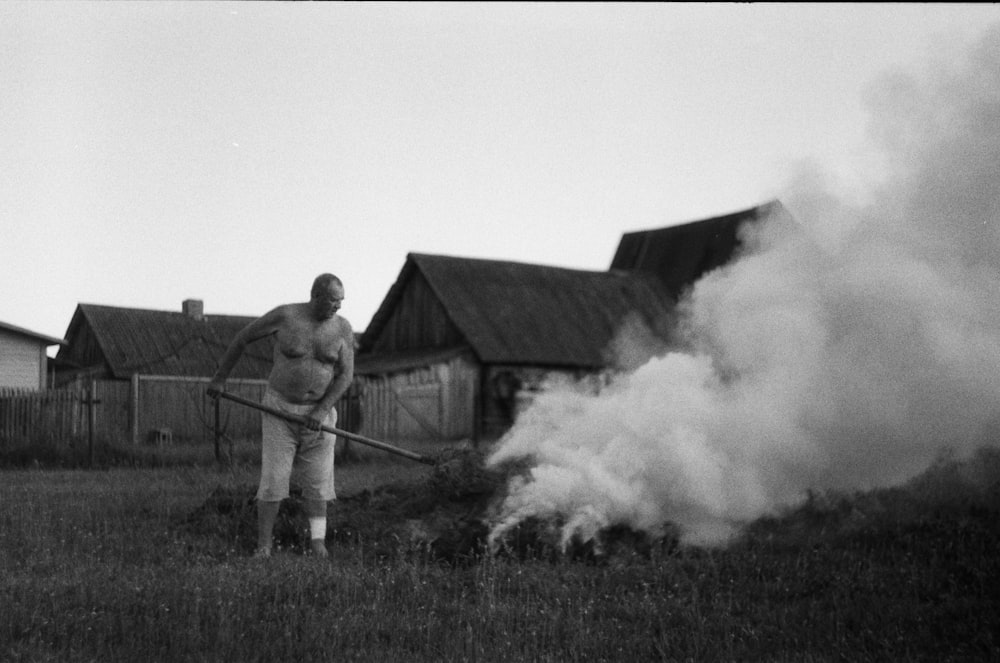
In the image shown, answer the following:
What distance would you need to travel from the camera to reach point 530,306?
107 feet

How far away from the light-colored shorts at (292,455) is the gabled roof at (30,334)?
25.0 metres

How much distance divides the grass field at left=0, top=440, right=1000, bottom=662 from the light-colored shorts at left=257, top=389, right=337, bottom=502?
22.4 inches

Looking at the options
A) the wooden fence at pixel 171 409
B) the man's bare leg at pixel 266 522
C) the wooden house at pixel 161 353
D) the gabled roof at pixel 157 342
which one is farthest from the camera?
the gabled roof at pixel 157 342

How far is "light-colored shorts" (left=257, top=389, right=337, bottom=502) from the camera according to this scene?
33.3 feet

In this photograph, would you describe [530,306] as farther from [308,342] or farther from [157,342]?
[308,342]

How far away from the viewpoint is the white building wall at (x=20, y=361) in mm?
33375

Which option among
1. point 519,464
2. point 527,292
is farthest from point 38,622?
point 527,292

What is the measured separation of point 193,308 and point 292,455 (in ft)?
121

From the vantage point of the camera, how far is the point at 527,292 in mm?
33469

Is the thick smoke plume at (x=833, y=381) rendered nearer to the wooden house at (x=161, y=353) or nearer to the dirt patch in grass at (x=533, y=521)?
the dirt patch in grass at (x=533, y=521)

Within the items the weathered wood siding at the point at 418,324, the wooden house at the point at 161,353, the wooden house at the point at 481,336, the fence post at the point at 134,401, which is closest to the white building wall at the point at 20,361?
the wooden house at the point at 161,353

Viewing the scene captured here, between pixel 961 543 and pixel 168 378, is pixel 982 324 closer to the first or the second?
pixel 961 543

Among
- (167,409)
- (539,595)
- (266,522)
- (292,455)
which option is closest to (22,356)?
(167,409)

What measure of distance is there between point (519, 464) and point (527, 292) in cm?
2207
